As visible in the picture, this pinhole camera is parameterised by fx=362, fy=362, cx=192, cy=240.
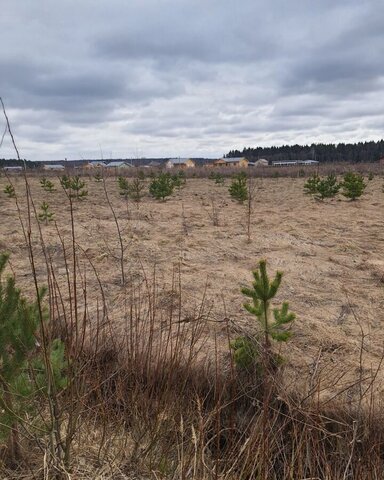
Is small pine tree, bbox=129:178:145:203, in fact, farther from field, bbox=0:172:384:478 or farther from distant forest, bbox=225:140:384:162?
distant forest, bbox=225:140:384:162

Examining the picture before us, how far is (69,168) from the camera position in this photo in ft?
7.24

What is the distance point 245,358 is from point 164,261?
3.39 meters

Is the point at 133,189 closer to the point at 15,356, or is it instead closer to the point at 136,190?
the point at 136,190

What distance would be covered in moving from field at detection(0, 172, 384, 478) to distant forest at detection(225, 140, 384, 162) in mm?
89610

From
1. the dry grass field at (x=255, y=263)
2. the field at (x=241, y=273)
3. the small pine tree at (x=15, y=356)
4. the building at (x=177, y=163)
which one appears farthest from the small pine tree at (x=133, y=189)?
the building at (x=177, y=163)

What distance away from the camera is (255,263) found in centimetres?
593

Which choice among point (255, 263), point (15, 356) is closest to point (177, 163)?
point (255, 263)

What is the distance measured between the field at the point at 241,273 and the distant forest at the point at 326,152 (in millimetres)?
89610

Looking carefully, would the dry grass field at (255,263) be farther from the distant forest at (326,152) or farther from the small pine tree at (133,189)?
the distant forest at (326,152)

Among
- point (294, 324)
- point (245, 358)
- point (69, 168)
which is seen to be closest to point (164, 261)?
point (294, 324)

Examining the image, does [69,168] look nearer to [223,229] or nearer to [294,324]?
[294,324]

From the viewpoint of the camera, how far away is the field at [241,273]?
3.09m

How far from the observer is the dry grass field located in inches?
134

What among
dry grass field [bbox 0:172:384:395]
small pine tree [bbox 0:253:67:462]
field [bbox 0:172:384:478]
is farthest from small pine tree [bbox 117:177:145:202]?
small pine tree [bbox 0:253:67:462]
